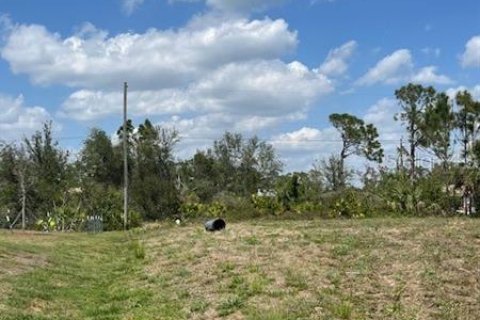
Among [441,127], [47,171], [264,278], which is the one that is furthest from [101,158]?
[264,278]

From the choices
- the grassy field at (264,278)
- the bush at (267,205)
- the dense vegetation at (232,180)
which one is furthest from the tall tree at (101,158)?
the grassy field at (264,278)

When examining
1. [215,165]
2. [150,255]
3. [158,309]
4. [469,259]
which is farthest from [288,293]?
[215,165]

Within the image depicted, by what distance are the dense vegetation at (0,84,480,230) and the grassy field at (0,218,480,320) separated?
21.7 meters

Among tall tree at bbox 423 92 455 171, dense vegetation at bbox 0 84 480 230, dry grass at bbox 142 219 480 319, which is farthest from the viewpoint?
tall tree at bbox 423 92 455 171

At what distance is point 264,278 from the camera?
14.8 meters

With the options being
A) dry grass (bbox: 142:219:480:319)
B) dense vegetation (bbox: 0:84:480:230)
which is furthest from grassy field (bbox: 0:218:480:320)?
dense vegetation (bbox: 0:84:480:230)

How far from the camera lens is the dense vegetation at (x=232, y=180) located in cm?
4506

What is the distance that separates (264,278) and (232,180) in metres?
70.7

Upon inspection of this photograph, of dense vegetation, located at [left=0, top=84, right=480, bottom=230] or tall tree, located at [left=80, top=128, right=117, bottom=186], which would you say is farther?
tall tree, located at [left=80, top=128, right=117, bottom=186]

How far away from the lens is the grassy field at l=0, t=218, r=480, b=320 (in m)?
12.4

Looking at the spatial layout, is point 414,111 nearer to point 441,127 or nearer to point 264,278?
point 441,127

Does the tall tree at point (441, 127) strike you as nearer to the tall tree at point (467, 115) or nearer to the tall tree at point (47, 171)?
the tall tree at point (467, 115)

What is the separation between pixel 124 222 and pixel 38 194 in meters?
15.8

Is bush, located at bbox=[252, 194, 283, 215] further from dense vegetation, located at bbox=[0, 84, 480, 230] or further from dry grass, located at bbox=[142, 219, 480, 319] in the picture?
dry grass, located at bbox=[142, 219, 480, 319]
